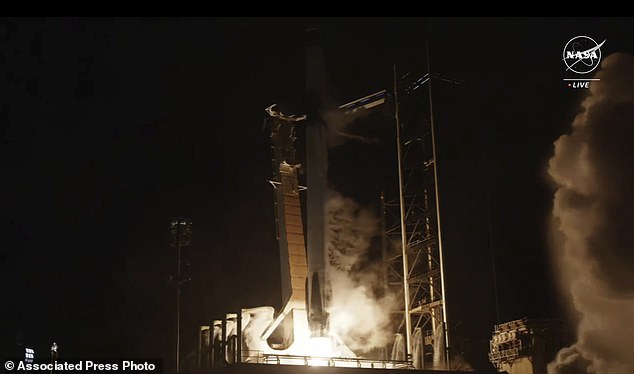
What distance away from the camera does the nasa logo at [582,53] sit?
23.4 metres

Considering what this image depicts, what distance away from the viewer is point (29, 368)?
22000mm

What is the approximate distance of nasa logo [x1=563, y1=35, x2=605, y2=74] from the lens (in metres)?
→ 23.4

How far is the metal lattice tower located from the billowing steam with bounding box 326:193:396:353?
825 millimetres

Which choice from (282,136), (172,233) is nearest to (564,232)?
(282,136)

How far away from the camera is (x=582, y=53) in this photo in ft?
77.3

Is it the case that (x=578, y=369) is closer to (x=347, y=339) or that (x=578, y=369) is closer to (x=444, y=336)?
(x=444, y=336)
